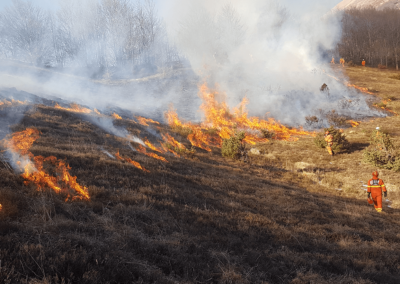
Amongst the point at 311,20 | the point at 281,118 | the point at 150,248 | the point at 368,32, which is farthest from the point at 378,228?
the point at 368,32

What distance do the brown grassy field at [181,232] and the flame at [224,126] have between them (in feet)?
35.7

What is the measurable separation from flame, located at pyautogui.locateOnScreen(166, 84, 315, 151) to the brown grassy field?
1087 cm

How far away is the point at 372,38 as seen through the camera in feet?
210

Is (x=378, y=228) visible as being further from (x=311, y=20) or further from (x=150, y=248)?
(x=311, y=20)

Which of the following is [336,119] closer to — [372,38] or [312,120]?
[312,120]

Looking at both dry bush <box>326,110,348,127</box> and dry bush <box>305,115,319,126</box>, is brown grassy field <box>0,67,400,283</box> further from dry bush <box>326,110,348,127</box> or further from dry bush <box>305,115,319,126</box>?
dry bush <box>326,110,348,127</box>

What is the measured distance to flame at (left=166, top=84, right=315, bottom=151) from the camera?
21375 mm

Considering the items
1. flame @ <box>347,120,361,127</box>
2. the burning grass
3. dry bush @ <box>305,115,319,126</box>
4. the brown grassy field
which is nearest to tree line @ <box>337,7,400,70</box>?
flame @ <box>347,120,361,127</box>

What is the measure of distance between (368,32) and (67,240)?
88.3 m

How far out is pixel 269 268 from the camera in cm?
404

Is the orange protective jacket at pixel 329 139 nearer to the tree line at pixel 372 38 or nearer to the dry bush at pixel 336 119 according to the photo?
the dry bush at pixel 336 119

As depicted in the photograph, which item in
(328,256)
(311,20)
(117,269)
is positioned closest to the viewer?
(117,269)

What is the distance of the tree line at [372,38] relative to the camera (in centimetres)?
5778

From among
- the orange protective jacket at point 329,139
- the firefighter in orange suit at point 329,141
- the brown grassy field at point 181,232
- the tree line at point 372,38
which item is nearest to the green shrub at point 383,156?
the firefighter in orange suit at point 329,141
